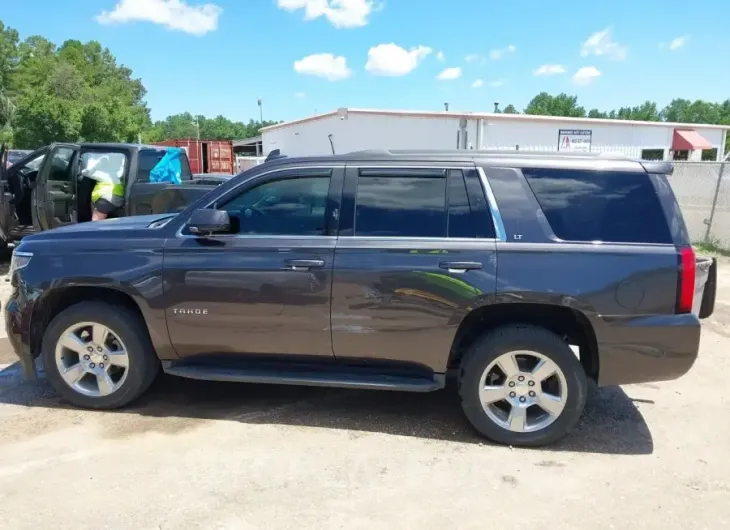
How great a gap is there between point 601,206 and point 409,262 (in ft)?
4.10

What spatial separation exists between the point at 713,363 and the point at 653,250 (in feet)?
8.69

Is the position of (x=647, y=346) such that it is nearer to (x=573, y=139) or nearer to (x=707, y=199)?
(x=707, y=199)

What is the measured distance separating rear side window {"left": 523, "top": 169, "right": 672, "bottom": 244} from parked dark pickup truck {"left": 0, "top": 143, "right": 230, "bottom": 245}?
18.9ft

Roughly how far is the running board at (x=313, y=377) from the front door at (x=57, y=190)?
218 inches

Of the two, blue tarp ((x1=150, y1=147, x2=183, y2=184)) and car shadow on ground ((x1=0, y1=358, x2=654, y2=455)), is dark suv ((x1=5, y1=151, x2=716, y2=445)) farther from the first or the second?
blue tarp ((x1=150, y1=147, x2=183, y2=184))

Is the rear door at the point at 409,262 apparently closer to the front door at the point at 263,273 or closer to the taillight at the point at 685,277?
the front door at the point at 263,273

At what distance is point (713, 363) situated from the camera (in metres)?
5.43

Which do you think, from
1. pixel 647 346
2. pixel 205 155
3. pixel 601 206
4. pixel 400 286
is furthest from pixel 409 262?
pixel 205 155

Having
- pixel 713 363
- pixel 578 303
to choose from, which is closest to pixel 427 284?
pixel 578 303

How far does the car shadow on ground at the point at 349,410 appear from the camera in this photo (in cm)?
397

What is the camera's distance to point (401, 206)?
151 inches

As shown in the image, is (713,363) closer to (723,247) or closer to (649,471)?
(649,471)

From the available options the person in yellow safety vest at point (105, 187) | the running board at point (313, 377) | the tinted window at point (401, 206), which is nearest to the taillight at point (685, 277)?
the tinted window at point (401, 206)

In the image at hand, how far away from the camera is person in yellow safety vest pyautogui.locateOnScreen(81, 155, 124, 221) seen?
823cm
